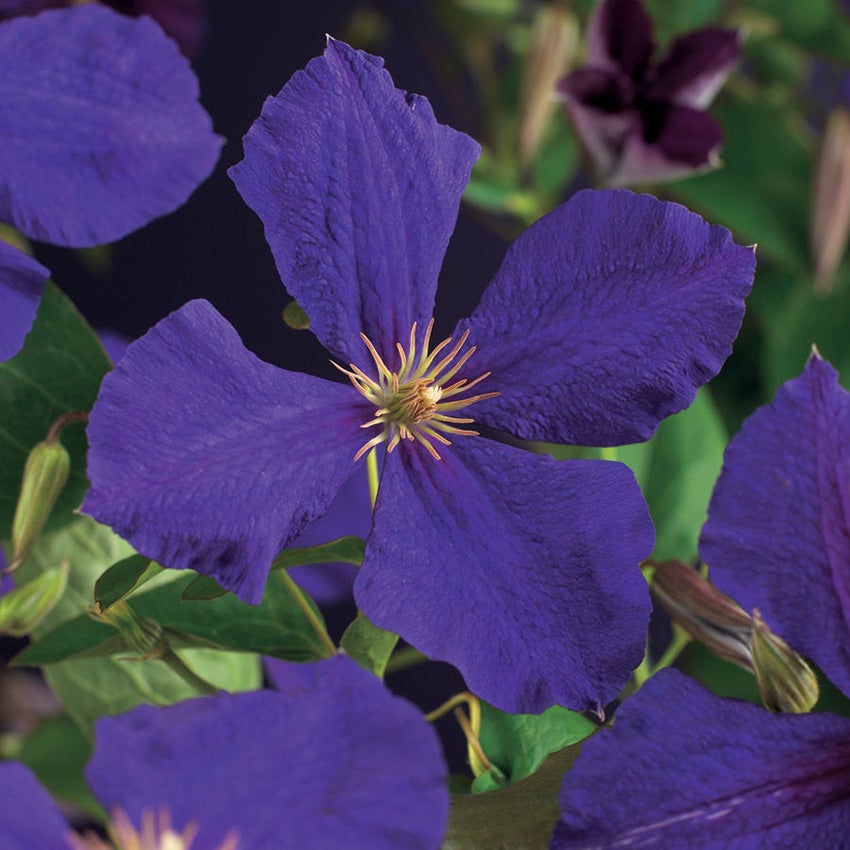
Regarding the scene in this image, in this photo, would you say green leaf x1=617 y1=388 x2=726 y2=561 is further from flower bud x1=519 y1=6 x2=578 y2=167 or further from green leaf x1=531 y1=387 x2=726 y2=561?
flower bud x1=519 y1=6 x2=578 y2=167

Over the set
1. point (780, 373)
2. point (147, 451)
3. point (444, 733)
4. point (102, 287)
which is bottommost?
point (444, 733)

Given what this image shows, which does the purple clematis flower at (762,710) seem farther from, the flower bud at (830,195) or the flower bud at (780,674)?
the flower bud at (830,195)

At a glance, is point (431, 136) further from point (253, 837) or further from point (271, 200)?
point (253, 837)

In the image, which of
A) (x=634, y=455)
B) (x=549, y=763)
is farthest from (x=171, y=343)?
(x=634, y=455)

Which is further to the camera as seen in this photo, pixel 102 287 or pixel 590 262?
pixel 102 287

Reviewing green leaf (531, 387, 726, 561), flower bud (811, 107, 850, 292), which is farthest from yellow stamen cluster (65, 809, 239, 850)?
flower bud (811, 107, 850, 292)

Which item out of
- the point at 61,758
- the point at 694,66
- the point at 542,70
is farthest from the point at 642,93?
the point at 61,758

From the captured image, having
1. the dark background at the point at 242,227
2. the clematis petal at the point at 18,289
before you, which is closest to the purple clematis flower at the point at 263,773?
the clematis petal at the point at 18,289
